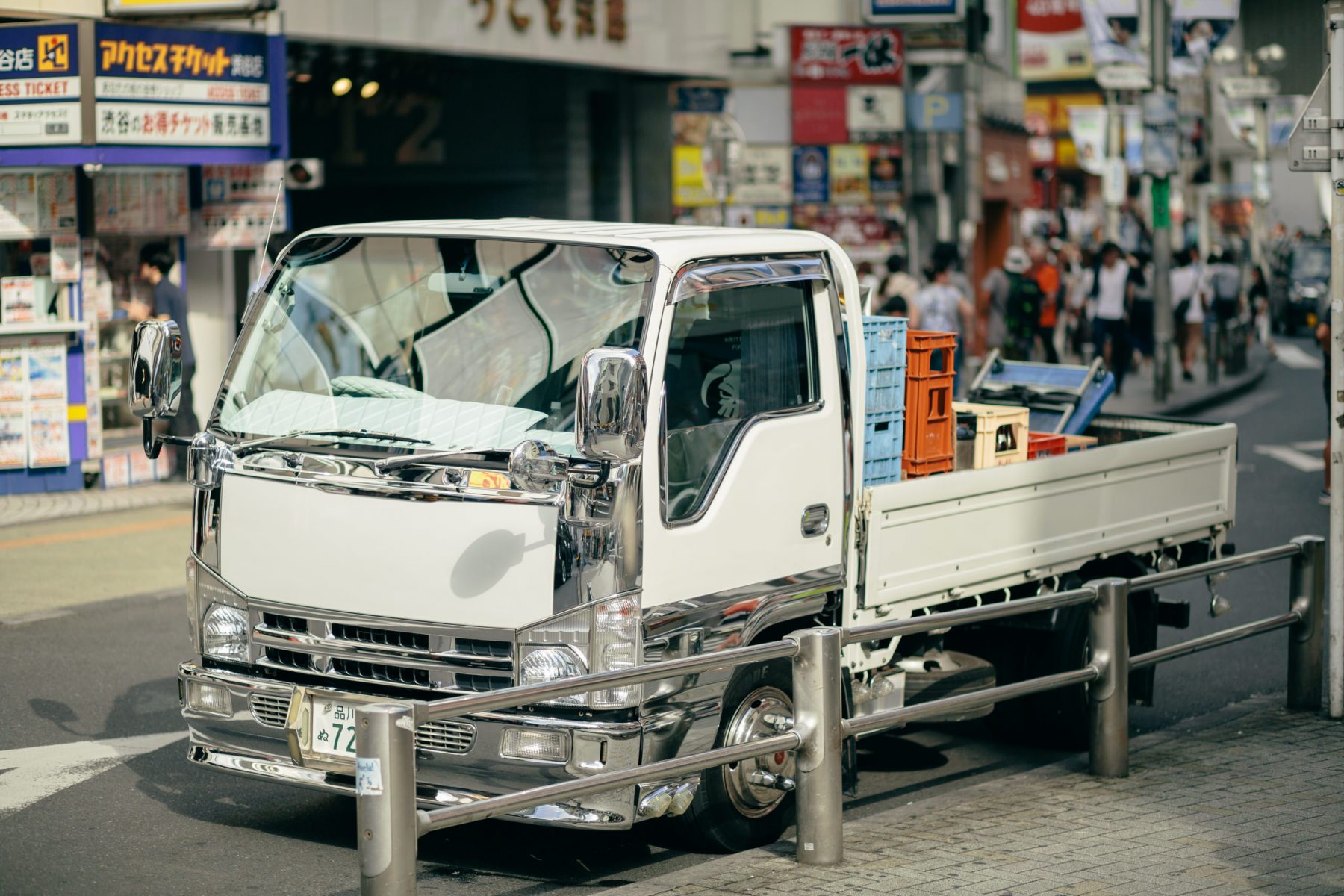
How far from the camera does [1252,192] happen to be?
58.0 metres

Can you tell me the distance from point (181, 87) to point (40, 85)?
1.23 meters

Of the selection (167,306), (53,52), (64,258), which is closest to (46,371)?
(64,258)

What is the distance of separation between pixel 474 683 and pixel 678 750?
71 cm

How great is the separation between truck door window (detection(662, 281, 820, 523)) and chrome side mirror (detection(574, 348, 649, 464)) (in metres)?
0.53

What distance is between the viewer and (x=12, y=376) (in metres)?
14.7

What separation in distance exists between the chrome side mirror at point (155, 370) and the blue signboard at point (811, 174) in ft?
62.6

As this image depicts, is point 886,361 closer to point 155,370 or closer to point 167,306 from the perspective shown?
point 155,370

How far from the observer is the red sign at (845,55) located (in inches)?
958

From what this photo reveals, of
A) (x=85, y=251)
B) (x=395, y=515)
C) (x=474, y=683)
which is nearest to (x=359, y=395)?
(x=395, y=515)

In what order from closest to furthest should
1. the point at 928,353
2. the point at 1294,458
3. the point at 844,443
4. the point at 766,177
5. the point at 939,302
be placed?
the point at 844,443, the point at 928,353, the point at 939,302, the point at 1294,458, the point at 766,177

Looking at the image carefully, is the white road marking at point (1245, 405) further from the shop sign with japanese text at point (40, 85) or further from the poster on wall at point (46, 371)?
the shop sign with japanese text at point (40, 85)

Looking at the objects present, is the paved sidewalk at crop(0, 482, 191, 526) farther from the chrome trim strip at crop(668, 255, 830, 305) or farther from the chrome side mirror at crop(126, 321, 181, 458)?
the chrome trim strip at crop(668, 255, 830, 305)

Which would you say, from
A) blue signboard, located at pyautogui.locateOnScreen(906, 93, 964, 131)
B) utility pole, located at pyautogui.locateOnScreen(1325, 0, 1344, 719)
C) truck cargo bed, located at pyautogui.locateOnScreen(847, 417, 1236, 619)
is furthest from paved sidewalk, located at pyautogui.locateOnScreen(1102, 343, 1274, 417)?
utility pole, located at pyautogui.locateOnScreen(1325, 0, 1344, 719)

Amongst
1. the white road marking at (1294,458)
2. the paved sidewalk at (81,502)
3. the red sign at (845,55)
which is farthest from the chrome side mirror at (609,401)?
the red sign at (845,55)
